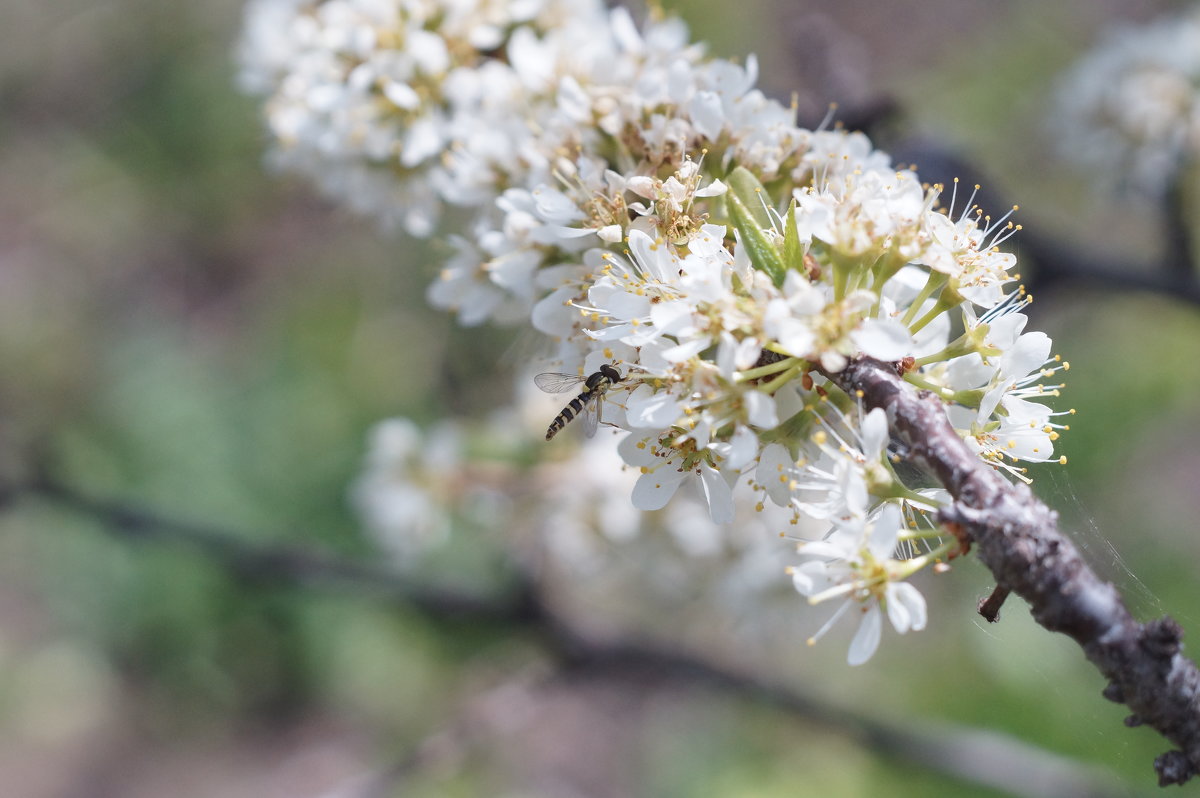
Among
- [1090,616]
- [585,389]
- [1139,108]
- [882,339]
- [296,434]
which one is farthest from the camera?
[296,434]

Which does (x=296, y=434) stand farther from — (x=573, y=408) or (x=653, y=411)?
(x=653, y=411)

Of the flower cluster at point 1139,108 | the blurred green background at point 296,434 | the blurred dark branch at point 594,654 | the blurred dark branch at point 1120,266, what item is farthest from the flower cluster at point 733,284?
the blurred green background at point 296,434

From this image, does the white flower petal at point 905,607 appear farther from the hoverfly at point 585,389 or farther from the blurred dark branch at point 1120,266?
the blurred dark branch at point 1120,266

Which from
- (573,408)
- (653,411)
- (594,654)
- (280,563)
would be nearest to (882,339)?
(653,411)

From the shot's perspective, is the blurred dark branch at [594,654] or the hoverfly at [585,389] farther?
the blurred dark branch at [594,654]

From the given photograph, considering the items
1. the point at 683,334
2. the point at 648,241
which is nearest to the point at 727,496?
the point at 683,334

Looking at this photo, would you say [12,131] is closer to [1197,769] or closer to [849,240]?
[849,240]
